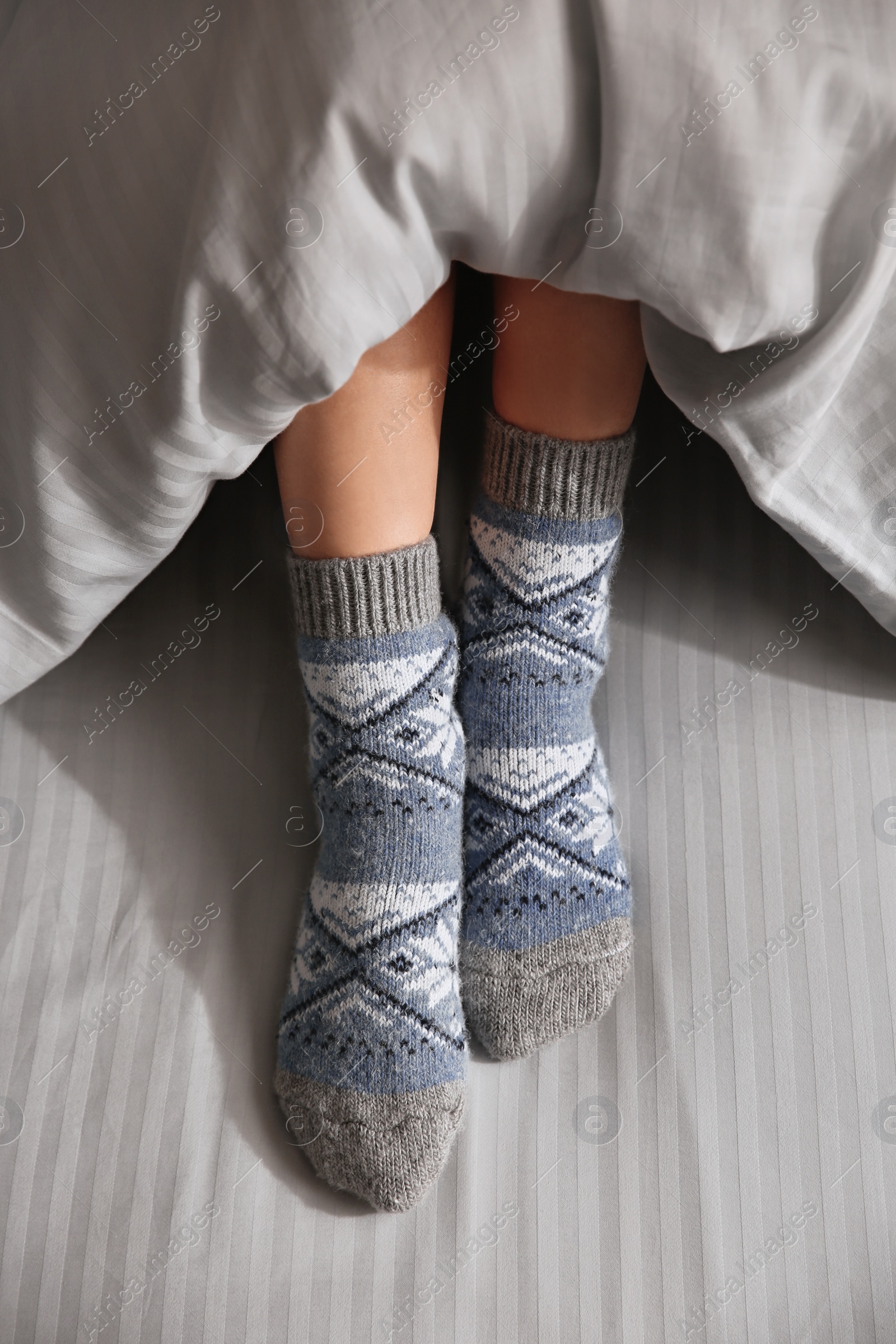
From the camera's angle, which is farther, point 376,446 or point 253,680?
point 253,680

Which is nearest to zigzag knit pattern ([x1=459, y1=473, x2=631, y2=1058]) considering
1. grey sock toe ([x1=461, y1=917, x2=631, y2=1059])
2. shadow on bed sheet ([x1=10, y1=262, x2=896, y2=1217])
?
grey sock toe ([x1=461, y1=917, x2=631, y2=1059])

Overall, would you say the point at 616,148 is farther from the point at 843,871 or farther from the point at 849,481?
the point at 843,871

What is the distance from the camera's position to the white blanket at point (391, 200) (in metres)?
0.39

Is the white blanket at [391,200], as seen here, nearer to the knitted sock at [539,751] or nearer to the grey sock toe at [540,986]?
the knitted sock at [539,751]

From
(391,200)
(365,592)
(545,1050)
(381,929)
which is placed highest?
(391,200)

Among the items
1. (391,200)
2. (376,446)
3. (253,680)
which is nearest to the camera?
(391,200)

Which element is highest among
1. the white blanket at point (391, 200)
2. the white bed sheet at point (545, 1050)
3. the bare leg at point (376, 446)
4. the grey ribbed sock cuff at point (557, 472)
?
Answer: the white blanket at point (391, 200)

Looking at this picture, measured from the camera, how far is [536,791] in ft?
2.05

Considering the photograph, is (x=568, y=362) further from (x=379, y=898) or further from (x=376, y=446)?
(x=379, y=898)

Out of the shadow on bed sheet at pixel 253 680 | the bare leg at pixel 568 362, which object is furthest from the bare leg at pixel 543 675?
the shadow on bed sheet at pixel 253 680

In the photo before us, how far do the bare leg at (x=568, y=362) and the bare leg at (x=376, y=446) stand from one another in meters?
0.04

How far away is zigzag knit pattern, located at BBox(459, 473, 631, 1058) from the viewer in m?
0.60

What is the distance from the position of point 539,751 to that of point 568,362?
0.24 metres

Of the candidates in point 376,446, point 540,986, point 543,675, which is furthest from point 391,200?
point 540,986
